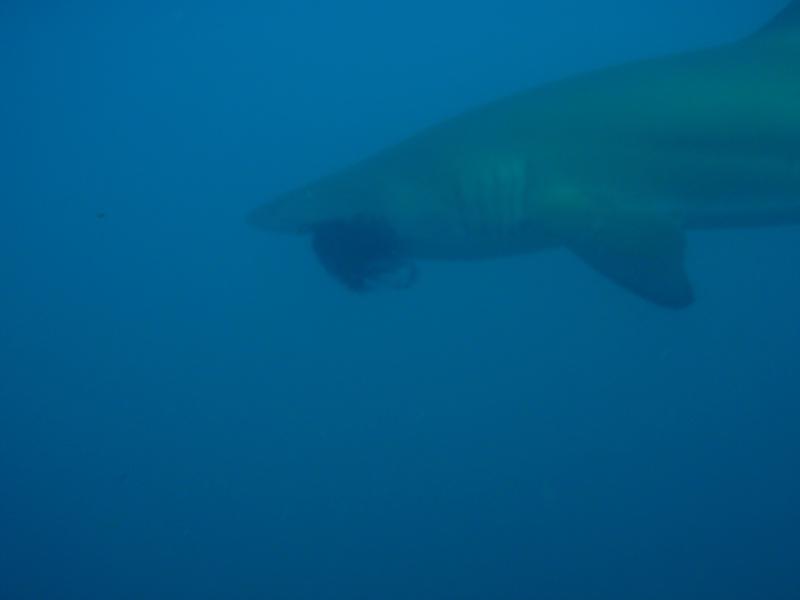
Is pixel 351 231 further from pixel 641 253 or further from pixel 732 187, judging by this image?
pixel 732 187

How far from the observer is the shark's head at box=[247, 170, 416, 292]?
4.09 meters

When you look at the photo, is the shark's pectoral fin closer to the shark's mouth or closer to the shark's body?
Answer: the shark's body

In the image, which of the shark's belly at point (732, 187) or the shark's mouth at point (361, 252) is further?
the shark's mouth at point (361, 252)

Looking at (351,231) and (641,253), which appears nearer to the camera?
(641,253)

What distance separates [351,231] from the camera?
13.6 feet

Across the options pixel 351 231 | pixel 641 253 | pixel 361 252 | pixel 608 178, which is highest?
pixel 608 178

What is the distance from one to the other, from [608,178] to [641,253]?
41cm

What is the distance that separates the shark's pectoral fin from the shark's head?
3.04ft

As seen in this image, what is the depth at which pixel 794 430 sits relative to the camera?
32.6 feet

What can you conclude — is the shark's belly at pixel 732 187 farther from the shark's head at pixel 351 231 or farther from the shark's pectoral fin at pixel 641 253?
the shark's head at pixel 351 231

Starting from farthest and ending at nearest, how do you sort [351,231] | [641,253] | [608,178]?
[351,231] → [608,178] → [641,253]

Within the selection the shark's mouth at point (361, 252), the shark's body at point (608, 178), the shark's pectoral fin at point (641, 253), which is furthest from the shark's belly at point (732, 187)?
the shark's mouth at point (361, 252)

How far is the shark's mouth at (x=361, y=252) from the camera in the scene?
4074mm

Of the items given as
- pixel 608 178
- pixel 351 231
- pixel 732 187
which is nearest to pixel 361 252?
pixel 351 231
